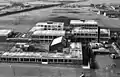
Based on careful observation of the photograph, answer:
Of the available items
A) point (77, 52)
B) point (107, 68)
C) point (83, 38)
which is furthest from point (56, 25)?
point (107, 68)

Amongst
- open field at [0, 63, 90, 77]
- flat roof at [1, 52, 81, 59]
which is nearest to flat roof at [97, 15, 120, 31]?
flat roof at [1, 52, 81, 59]

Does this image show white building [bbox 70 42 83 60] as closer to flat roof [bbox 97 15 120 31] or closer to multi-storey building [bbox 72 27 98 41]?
multi-storey building [bbox 72 27 98 41]

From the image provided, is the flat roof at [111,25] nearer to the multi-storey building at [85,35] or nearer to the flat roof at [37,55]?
the multi-storey building at [85,35]

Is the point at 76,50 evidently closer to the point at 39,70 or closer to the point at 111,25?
the point at 39,70

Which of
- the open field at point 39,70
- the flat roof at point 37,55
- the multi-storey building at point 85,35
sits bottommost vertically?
the open field at point 39,70

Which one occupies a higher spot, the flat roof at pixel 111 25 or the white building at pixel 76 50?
the flat roof at pixel 111 25

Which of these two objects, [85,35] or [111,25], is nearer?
[85,35]

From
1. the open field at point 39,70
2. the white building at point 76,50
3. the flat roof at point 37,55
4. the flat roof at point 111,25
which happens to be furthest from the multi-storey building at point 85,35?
the open field at point 39,70

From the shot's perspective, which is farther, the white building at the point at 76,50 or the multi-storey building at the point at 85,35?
the multi-storey building at the point at 85,35

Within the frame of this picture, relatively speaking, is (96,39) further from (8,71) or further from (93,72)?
(8,71)

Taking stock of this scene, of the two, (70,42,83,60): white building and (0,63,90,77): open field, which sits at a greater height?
(70,42,83,60): white building

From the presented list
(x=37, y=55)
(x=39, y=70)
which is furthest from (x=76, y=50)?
(x=39, y=70)
